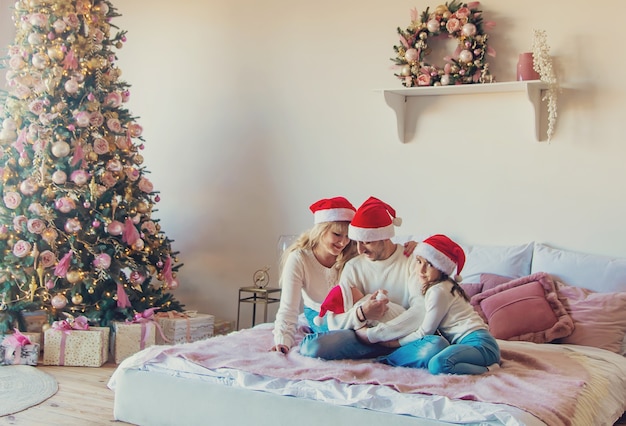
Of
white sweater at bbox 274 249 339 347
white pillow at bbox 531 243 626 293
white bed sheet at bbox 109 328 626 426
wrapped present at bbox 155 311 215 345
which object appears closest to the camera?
white bed sheet at bbox 109 328 626 426

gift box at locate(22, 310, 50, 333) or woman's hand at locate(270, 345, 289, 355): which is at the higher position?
woman's hand at locate(270, 345, 289, 355)

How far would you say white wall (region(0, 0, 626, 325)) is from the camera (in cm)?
388

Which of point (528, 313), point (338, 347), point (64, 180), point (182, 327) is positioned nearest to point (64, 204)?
point (64, 180)

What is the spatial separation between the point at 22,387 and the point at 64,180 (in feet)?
3.72

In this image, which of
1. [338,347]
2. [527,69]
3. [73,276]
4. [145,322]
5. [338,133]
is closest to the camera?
[338,347]

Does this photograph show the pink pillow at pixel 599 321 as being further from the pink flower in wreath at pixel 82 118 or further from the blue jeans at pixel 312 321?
the pink flower in wreath at pixel 82 118

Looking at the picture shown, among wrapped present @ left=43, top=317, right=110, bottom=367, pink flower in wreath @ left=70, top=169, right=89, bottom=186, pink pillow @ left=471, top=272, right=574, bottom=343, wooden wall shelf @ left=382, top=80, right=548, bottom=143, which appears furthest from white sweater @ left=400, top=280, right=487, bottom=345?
pink flower in wreath @ left=70, top=169, right=89, bottom=186

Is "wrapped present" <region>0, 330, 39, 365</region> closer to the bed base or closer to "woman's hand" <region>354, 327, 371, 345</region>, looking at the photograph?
the bed base

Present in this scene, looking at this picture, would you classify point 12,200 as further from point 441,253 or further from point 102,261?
point 441,253

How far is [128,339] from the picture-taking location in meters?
4.13

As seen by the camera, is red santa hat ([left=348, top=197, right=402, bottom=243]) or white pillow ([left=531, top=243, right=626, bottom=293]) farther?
white pillow ([left=531, top=243, right=626, bottom=293])

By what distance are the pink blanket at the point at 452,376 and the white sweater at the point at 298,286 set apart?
129 millimetres

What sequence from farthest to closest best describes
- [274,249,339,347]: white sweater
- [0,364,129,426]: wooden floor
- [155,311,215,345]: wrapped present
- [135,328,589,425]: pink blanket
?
[155,311,215,345]: wrapped present, [274,249,339,347]: white sweater, [0,364,129,426]: wooden floor, [135,328,589,425]: pink blanket

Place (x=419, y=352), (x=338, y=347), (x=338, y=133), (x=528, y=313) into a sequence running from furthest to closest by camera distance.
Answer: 1. (x=338, y=133)
2. (x=528, y=313)
3. (x=338, y=347)
4. (x=419, y=352)
